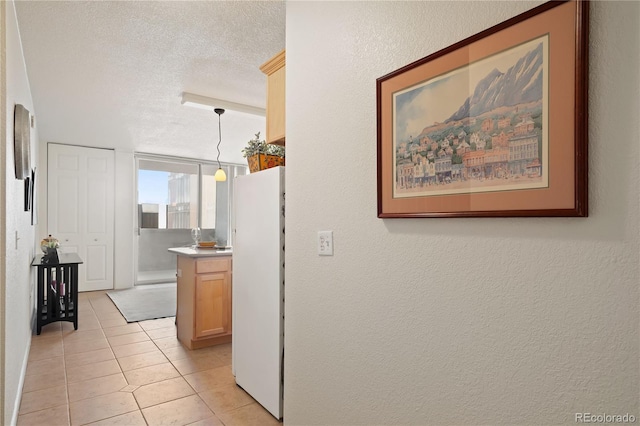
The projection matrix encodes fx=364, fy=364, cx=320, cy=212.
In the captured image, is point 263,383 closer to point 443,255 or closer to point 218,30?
point 443,255

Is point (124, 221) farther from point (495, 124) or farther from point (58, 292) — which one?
point (495, 124)

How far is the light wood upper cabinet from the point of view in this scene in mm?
2227

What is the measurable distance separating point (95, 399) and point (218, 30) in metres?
2.57

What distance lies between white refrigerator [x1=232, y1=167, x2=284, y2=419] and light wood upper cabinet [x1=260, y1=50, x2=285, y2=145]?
26cm

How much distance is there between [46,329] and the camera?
3.89 m

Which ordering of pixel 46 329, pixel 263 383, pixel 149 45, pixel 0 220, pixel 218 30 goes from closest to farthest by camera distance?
1. pixel 0 220
2. pixel 263 383
3. pixel 218 30
4. pixel 149 45
5. pixel 46 329

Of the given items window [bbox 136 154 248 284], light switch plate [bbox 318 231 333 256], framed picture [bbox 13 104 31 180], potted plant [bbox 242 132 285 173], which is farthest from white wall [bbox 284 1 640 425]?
window [bbox 136 154 248 284]

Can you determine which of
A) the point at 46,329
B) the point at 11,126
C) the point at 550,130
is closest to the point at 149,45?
the point at 11,126

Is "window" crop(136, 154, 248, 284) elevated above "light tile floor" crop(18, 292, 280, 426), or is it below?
above

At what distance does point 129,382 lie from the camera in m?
2.63

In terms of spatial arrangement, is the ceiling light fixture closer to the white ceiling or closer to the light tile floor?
the white ceiling

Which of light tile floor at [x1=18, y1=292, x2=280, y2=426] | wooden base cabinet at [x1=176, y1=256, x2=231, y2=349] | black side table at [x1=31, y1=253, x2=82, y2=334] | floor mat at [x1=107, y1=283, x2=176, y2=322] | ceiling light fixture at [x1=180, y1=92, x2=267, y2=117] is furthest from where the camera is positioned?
floor mat at [x1=107, y1=283, x2=176, y2=322]

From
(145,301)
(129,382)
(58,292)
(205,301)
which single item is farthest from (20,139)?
(145,301)

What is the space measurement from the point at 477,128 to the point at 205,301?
290cm
